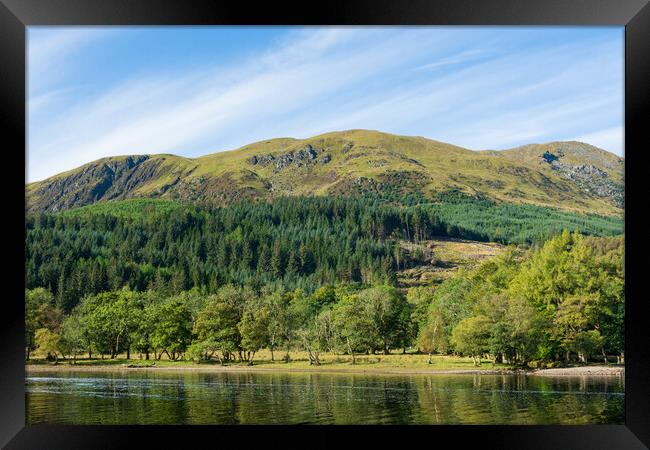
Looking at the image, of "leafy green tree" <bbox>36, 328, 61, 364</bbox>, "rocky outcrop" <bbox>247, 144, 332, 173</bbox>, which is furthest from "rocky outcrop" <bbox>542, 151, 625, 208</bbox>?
"leafy green tree" <bbox>36, 328, 61, 364</bbox>

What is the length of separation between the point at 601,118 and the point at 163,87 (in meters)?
29.3

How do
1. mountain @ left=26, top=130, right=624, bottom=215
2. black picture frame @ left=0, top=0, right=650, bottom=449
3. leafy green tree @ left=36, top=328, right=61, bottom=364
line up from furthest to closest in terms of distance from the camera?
mountain @ left=26, top=130, right=624, bottom=215
leafy green tree @ left=36, top=328, right=61, bottom=364
black picture frame @ left=0, top=0, right=650, bottom=449

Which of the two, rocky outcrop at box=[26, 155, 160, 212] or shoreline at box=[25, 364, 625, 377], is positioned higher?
rocky outcrop at box=[26, 155, 160, 212]

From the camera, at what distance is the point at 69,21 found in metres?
6.76

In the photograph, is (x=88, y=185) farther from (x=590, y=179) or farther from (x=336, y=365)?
(x=590, y=179)

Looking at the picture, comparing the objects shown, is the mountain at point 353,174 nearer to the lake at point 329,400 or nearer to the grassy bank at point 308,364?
the grassy bank at point 308,364

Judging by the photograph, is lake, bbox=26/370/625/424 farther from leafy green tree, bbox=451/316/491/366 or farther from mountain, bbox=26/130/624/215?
mountain, bbox=26/130/624/215

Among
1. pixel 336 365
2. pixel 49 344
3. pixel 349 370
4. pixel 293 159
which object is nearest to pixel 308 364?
pixel 336 365

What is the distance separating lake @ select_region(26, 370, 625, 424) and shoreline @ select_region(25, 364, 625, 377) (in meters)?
0.58

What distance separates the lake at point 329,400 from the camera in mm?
18641

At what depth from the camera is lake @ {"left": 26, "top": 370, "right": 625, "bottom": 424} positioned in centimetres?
1864

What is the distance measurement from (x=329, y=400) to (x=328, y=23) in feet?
51.6

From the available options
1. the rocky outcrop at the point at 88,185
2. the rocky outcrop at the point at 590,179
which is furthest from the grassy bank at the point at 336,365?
the rocky outcrop at the point at 590,179

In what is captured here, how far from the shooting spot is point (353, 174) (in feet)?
240
